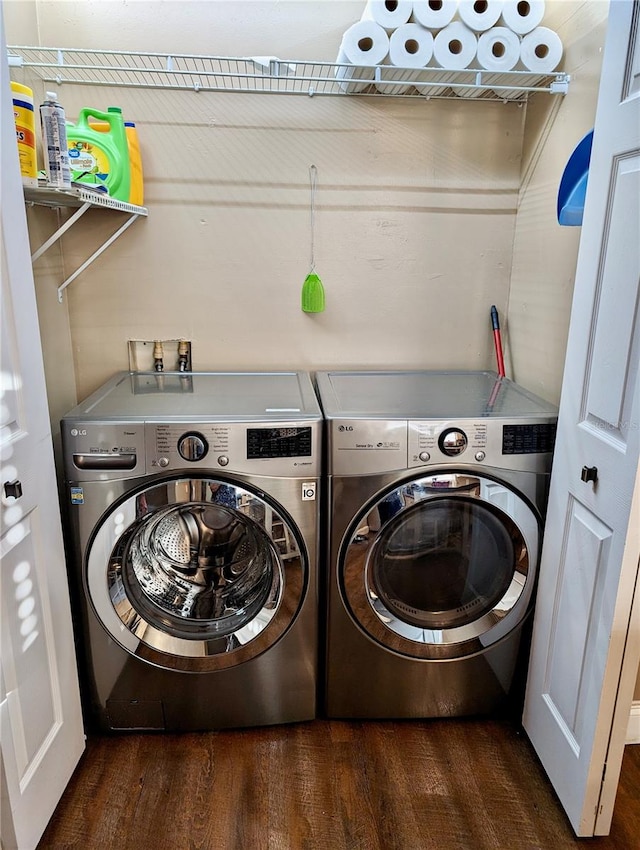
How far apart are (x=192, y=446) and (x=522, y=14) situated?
1.63 meters

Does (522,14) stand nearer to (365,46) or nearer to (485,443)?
(365,46)

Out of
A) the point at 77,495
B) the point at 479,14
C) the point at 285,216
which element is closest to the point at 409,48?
the point at 479,14

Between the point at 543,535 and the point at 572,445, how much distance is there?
0.33 m

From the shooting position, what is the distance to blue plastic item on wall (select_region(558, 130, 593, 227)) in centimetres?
158

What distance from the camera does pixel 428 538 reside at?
1.71 meters

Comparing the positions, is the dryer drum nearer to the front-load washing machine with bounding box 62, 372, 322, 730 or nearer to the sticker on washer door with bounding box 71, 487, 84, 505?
the front-load washing machine with bounding box 62, 372, 322, 730

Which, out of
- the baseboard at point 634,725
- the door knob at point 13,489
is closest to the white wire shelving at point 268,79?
the door knob at point 13,489

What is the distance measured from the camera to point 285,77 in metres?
1.79

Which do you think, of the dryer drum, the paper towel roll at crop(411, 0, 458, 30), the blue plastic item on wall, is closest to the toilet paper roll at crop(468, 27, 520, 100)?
the paper towel roll at crop(411, 0, 458, 30)

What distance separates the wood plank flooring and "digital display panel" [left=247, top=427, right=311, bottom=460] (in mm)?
887

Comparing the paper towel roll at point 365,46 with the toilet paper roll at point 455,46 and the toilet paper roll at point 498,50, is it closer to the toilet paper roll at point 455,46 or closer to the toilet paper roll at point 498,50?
the toilet paper roll at point 455,46

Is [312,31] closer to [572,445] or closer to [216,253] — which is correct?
[216,253]

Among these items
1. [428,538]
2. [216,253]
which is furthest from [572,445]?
[216,253]

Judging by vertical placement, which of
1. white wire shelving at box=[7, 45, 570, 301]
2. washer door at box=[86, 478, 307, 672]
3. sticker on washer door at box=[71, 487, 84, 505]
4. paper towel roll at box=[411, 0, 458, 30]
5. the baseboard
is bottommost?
the baseboard
